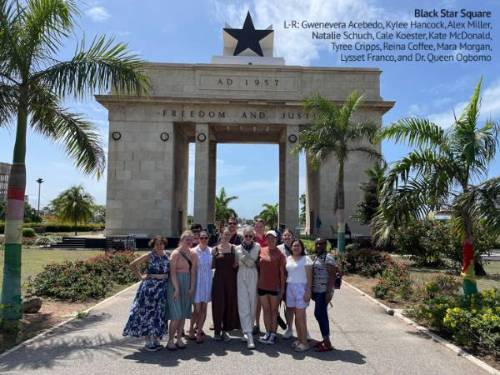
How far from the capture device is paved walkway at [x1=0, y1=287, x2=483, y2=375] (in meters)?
6.16

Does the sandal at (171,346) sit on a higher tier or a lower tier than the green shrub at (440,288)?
lower

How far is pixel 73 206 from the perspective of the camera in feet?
179

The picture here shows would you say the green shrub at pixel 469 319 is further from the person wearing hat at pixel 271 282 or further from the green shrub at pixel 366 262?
the green shrub at pixel 366 262

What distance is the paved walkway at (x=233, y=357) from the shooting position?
6.16 metres

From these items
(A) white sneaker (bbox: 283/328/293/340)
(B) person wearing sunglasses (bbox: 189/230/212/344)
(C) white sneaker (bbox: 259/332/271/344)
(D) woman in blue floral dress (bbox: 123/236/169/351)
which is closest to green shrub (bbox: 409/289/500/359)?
(A) white sneaker (bbox: 283/328/293/340)

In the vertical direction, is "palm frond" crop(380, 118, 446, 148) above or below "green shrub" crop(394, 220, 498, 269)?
above

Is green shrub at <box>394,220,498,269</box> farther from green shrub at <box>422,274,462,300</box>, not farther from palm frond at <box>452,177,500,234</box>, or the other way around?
palm frond at <box>452,177,500,234</box>

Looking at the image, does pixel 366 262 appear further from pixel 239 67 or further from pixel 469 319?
pixel 239 67

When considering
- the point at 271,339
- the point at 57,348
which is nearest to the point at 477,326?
the point at 271,339

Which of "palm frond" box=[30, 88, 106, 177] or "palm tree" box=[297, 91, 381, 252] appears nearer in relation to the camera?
"palm frond" box=[30, 88, 106, 177]

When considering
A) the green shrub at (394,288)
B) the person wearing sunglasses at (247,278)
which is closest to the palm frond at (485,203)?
the green shrub at (394,288)

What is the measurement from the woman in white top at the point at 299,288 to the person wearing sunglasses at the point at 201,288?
133cm

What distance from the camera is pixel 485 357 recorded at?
679 cm

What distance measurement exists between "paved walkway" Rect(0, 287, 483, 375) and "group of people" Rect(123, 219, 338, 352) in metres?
0.31
